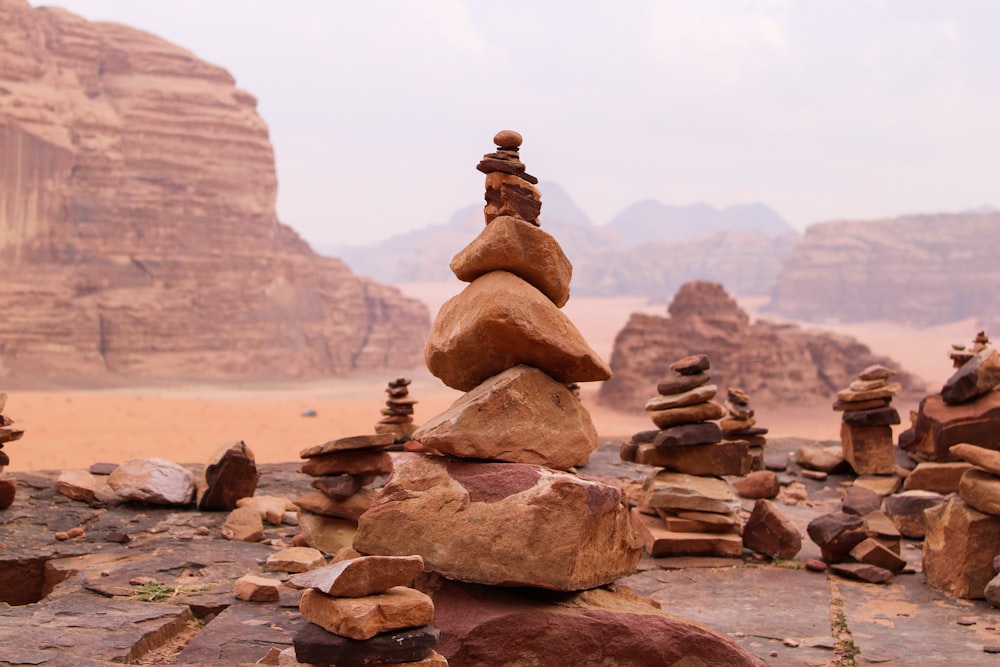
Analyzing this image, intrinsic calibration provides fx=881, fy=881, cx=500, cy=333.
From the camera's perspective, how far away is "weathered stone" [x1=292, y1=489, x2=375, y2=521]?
854 cm

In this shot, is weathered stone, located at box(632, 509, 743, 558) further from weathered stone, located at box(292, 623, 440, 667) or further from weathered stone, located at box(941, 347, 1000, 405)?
weathered stone, located at box(292, 623, 440, 667)

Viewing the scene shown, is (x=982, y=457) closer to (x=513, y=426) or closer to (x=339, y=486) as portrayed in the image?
(x=513, y=426)

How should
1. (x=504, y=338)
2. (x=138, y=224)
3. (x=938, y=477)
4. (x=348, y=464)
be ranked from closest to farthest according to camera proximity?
1. (x=504, y=338)
2. (x=348, y=464)
3. (x=938, y=477)
4. (x=138, y=224)

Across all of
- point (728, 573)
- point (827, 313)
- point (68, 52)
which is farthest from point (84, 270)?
point (827, 313)

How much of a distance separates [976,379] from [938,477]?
4.28ft

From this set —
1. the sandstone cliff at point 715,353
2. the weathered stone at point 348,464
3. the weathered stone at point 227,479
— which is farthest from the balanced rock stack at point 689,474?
the sandstone cliff at point 715,353

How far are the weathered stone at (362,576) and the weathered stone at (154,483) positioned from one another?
5.94m

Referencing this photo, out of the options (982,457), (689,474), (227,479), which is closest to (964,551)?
(982,457)

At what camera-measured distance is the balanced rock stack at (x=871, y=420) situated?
13148mm

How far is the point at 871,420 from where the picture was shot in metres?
13.2

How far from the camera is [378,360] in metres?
56.3

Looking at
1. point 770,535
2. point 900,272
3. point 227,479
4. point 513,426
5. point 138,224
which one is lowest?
point 770,535

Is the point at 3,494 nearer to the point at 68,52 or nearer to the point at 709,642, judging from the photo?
the point at 709,642

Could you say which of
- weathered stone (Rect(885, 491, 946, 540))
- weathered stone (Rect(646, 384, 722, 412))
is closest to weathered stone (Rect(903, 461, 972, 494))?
weathered stone (Rect(885, 491, 946, 540))
